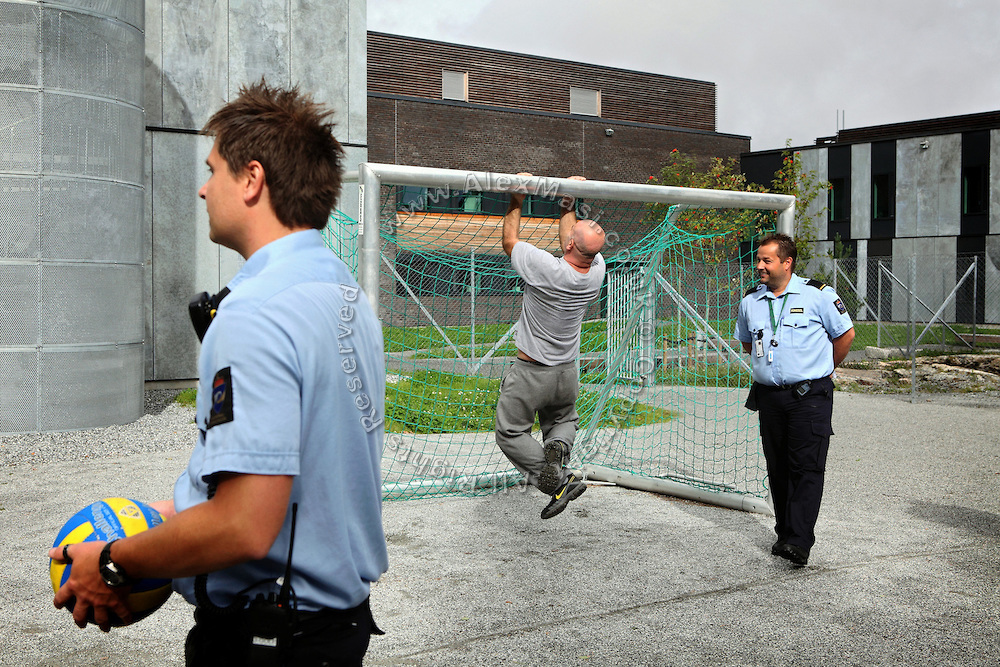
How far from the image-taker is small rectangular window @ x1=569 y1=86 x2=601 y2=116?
124 feet

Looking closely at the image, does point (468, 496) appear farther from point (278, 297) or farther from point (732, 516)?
point (278, 297)

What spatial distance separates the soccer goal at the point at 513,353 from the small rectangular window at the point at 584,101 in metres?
24.7

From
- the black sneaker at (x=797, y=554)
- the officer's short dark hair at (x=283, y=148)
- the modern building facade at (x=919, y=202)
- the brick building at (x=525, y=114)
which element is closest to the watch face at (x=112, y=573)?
the officer's short dark hair at (x=283, y=148)

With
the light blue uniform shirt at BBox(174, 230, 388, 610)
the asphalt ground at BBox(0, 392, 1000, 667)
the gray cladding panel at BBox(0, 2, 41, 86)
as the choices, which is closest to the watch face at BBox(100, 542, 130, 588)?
the light blue uniform shirt at BBox(174, 230, 388, 610)

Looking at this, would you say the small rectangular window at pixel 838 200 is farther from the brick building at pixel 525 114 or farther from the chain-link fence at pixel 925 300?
the brick building at pixel 525 114

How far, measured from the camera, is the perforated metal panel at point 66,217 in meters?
8.74

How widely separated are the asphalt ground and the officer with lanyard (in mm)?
362

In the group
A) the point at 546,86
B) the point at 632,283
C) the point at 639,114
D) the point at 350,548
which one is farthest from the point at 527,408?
the point at 639,114

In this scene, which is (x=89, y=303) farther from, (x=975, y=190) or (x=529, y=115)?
(x=975, y=190)

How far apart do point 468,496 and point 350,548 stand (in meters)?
5.27

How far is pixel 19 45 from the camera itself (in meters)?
8.77

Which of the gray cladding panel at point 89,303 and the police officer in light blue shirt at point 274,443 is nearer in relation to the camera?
the police officer in light blue shirt at point 274,443

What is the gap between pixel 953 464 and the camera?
8.32m

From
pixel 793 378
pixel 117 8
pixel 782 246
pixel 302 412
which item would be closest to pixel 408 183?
pixel 782 246
